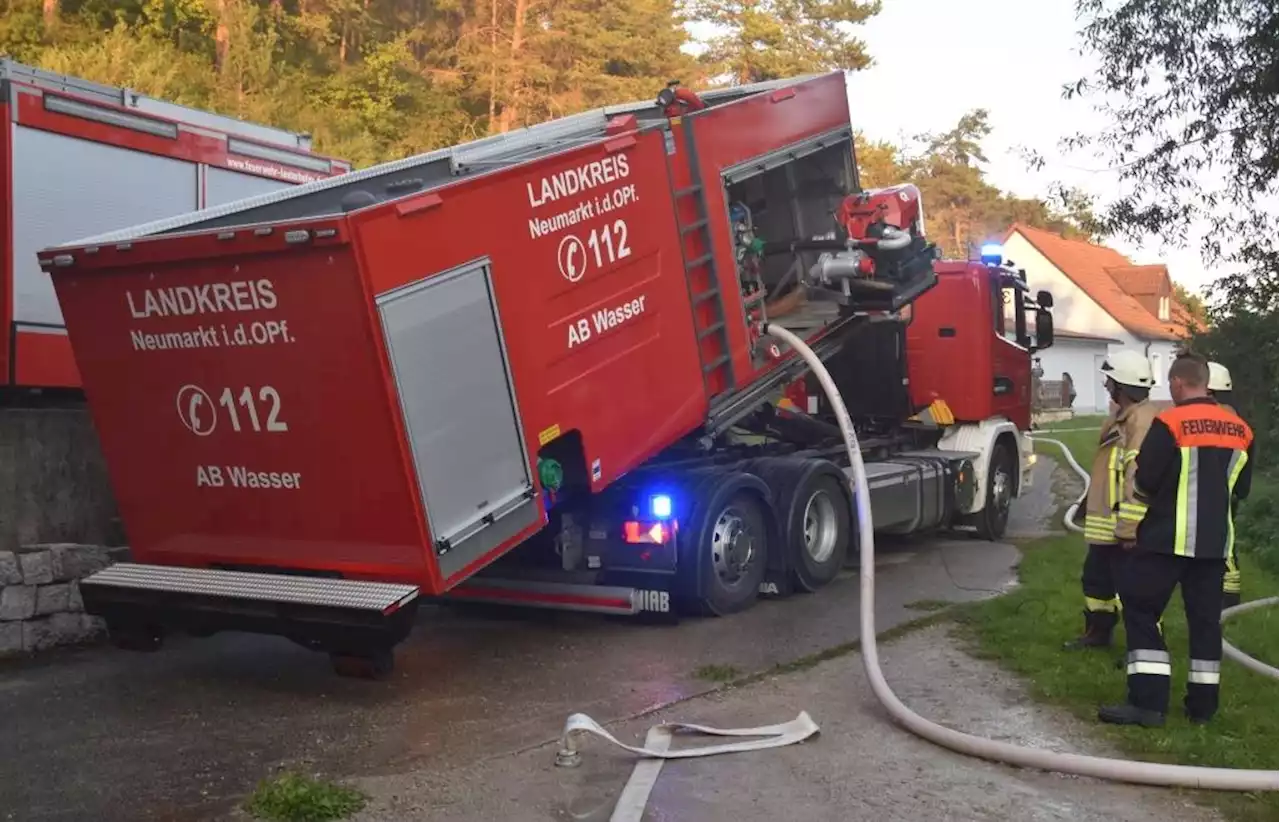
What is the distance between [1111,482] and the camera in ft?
22.5

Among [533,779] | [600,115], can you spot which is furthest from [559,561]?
[600,115]

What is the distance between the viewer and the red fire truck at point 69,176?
8555 mm

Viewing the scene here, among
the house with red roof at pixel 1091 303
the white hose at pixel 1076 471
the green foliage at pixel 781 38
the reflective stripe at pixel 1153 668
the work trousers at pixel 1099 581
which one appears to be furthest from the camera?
the house with red roof at pixel 1091 303

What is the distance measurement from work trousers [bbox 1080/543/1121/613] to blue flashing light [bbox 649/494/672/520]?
2.50 m

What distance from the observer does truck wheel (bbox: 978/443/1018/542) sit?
12.7 m

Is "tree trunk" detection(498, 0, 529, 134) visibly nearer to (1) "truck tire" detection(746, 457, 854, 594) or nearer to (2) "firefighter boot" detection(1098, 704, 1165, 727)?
(1) "truck tire" detection(746, 457, 854, 594)

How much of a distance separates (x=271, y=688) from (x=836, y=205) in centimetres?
610

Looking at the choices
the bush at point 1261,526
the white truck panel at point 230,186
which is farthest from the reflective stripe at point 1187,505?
the white truck panel at point 230,186

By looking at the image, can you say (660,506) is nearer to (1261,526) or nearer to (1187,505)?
(1187,505)

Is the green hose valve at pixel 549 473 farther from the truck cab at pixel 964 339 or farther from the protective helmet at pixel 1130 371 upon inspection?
the truck cab at pixel 964 339

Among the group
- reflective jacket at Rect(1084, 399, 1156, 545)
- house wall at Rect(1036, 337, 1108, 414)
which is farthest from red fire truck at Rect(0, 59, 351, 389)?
house wall at Rect(1036, 337, 1108, 414)

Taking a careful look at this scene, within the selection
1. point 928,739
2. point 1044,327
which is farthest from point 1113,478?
point 1044,327

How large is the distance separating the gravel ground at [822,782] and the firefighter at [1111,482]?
3.89ft

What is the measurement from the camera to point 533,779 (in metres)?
5.16
